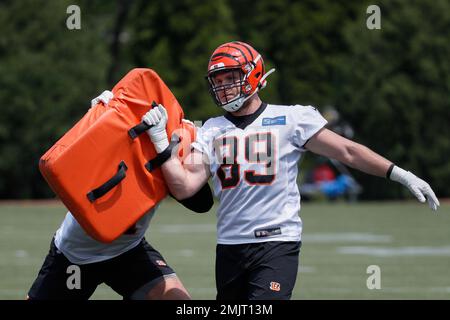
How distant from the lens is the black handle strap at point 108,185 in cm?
554

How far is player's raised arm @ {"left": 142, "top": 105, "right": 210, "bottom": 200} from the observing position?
570 cm

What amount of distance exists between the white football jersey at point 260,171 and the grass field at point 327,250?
4.34m

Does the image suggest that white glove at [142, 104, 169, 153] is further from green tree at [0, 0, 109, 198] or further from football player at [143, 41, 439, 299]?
green tree at [0, 0, 109, 198]

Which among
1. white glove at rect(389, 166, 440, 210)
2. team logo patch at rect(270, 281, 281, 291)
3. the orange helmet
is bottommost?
team logo patch at rect(270, 281, 281, 291)

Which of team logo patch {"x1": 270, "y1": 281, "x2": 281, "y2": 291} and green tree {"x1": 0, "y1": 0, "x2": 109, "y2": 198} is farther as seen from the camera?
green tree {"x1": 0, "y1": 0, "x2": 109, "y2": 198}

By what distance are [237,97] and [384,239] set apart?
11.3 meters

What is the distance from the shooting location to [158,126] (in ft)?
18.7

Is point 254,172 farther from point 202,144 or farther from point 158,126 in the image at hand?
point 158,126

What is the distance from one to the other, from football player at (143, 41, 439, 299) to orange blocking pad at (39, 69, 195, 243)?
4.9 inches

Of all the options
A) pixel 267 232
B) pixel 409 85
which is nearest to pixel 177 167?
pixel 267 232

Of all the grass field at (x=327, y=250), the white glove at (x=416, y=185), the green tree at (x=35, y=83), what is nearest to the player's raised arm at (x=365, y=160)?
the white glove at (x=416, y=185)

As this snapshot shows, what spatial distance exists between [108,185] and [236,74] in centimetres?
110

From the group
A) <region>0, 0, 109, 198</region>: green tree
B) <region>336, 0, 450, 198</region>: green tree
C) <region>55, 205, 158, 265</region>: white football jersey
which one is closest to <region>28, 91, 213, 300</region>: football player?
<region>55, 205, 158, 265</region>: white football jersey
